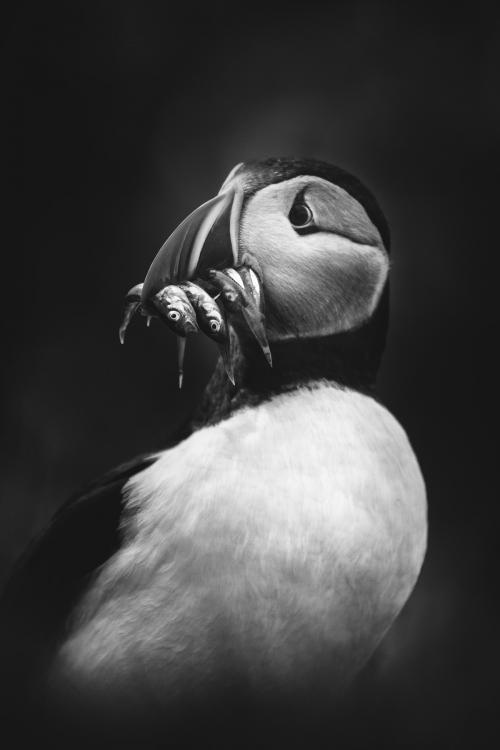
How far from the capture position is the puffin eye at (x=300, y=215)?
8.41ft

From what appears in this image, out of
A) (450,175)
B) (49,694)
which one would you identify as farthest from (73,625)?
(450,175)

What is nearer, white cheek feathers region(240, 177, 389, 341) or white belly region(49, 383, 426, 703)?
white belly region(49, 383, 426, 703)

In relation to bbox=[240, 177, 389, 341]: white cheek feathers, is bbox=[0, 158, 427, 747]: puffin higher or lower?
lower

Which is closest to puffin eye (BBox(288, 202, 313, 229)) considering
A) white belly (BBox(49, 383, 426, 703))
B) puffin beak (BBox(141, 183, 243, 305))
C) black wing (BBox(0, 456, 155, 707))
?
puffin beak (BBox(141, 183, 243, 305))

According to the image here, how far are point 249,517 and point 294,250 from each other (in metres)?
0.66

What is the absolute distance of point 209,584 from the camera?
2416 mm

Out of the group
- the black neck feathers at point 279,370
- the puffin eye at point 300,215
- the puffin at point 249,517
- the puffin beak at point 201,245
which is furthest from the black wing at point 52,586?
the puffin eye at point 300,215

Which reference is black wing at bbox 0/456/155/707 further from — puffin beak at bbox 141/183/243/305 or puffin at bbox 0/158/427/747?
puffin beak at bbox 141/183/243/305

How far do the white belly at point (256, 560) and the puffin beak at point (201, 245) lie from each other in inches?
14.7

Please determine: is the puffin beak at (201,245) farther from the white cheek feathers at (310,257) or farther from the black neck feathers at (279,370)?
the black neck feathers at (279,370)

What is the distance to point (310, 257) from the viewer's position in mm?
2562

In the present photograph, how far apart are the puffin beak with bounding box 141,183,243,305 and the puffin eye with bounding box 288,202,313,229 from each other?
13cm

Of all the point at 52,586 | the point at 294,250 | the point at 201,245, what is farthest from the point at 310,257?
the point at 52,586

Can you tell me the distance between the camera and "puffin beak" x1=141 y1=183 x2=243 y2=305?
2.54m
